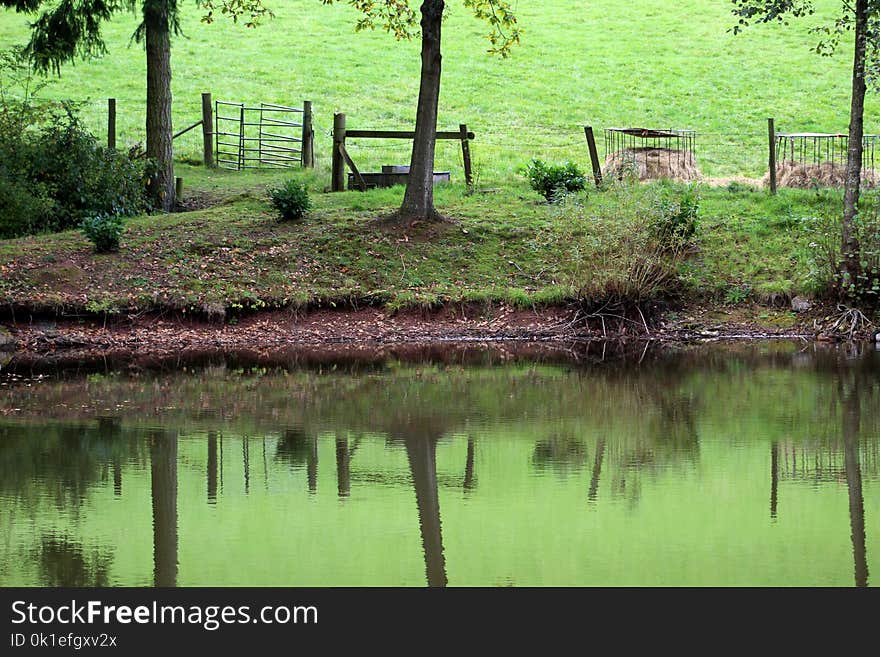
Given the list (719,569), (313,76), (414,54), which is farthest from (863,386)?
(414,54)

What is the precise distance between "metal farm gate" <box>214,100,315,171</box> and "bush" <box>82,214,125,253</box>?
10.3 m

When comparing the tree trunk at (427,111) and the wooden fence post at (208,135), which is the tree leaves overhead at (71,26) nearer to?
the tree trunk at (427,111)

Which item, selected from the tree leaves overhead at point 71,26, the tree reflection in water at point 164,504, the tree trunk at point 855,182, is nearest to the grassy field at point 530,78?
the tree leaves overhead at point 71,26

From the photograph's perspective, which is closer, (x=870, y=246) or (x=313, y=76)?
(x=870, y=246)

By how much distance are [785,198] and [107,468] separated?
18283 mm

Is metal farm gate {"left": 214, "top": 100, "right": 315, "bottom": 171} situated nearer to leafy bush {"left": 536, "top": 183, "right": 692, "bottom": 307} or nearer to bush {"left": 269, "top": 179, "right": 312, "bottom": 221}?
bush {"left": 269, "top": 179, "right": 312, "bottom": 221}

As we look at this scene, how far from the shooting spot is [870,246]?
2067cm

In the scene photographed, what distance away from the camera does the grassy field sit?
3838 centimetres

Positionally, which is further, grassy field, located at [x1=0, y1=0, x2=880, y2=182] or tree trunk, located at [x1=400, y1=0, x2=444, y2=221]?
grassy field, located at [x1=0, y1=0, x2=880, y2=182]

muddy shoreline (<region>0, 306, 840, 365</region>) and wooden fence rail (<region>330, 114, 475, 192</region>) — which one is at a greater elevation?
wooden fence rail (<region>330, 114, 475, 192</region>)

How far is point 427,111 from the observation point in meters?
23.4

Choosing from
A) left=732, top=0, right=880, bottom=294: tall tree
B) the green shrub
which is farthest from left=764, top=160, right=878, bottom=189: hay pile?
the green shrub

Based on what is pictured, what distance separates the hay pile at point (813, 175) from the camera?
27.5m

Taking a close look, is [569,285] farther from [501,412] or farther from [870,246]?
[501,412]
